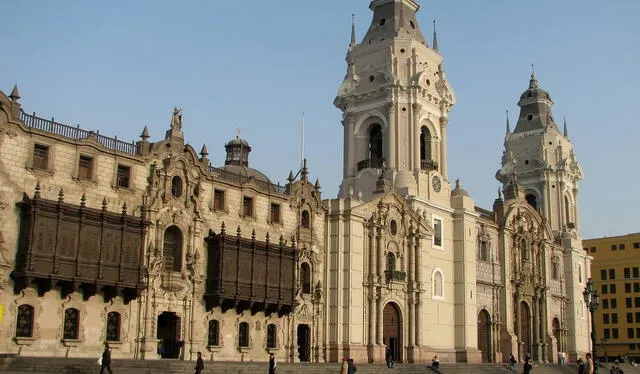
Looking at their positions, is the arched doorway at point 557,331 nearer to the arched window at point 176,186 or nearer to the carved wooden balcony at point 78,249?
the arched window at point 176,186

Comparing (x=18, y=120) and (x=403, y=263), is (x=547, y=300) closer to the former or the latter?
(x=403, y=263)

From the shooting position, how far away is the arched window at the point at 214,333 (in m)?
42.8

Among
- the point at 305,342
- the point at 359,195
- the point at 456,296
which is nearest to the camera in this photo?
the point at 305,342

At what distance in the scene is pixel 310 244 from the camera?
163ft

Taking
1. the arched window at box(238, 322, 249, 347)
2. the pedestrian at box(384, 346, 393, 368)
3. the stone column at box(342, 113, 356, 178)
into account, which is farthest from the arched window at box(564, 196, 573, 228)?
the arched window at box(238, 322, 249, 347)

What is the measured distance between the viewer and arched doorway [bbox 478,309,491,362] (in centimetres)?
6284

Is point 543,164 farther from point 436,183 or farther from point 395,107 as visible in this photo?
point 395,107

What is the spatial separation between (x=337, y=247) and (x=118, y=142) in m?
16.9

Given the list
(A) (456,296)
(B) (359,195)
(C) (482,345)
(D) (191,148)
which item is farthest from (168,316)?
(C) (482,345)

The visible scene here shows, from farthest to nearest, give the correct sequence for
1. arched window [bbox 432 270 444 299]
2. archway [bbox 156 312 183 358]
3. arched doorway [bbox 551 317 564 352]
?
arched doorway [bbox 551 317 564 352] → arched window [bbox 432 270 444 299] → archway [bbox 156 312 183 358]

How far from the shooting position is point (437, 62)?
2520 inches

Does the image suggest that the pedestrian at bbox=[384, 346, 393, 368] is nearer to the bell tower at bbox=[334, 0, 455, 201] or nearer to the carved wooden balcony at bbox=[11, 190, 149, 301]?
the bell tower at bbox=[334, 0, 455, 201]

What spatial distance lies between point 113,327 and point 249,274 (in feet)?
28.5

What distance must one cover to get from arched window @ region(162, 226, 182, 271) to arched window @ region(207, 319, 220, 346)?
3.80m
